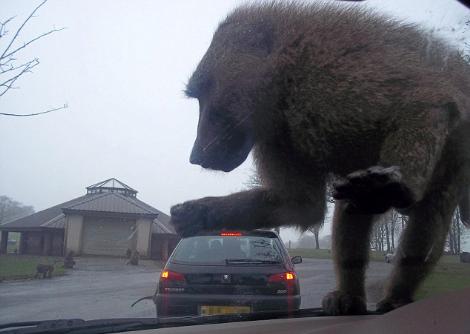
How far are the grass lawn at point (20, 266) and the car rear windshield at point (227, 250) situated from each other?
1968 millimetres

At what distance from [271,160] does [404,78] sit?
3.39ft

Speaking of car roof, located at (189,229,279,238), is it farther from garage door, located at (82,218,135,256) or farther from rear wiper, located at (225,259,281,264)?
garage door, located at (82,218,135,256)

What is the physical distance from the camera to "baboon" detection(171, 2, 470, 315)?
2836mm

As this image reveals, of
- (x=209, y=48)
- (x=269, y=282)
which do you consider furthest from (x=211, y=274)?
(x=209, y=48)

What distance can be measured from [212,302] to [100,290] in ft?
5.42

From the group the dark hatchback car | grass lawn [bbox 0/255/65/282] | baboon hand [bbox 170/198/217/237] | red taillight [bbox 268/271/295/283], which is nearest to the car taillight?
the dark hatchback car

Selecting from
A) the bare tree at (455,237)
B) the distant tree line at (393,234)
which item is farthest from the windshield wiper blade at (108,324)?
the bare tree at (455,237)

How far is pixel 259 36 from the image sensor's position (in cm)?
342

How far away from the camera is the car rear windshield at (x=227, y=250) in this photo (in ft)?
13.3

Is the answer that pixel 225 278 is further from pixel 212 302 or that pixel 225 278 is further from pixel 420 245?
pixel 420 245

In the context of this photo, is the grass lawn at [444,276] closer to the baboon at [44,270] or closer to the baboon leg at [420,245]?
the baboon leg at [420,245]

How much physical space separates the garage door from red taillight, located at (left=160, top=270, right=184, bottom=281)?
19.4 inches

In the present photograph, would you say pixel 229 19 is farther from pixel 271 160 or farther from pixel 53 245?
pixel 53 245

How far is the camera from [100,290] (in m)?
5.07
